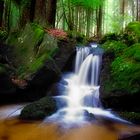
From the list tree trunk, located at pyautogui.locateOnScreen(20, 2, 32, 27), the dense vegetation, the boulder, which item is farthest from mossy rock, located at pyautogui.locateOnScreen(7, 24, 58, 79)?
A: the boulder

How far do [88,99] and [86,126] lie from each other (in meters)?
2.30

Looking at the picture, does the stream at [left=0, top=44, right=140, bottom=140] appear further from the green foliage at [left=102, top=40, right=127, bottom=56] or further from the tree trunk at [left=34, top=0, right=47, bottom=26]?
the tree trunk at [left=34, top=0, right=47, bottom=26]

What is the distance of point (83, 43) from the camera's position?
1455 cm

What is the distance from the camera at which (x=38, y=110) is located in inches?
318

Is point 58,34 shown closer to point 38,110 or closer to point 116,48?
point 116,48

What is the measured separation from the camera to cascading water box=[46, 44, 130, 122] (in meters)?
8.40

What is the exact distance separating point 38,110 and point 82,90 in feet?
9.21

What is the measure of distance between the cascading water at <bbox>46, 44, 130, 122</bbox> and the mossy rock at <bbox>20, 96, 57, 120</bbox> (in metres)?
0.20

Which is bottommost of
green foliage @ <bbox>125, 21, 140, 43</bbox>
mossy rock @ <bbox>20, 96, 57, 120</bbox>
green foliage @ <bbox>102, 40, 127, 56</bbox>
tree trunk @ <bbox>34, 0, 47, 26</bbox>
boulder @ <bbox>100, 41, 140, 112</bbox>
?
mossy rock @ <bbox>20, 96, 57, 120</bbox>

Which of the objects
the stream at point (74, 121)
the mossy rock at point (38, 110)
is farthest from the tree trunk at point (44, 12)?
the mossy rock at point (38, 110)

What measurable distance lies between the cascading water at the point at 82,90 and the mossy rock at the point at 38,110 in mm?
202

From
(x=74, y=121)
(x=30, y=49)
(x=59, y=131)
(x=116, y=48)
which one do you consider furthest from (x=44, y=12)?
(x=59, y=131)

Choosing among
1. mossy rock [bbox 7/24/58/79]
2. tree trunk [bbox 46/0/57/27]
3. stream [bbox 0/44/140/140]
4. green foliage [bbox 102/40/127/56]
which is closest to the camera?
stream [bbox 0/44/140/140]

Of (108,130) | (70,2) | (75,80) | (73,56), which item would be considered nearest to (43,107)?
(108,130)
